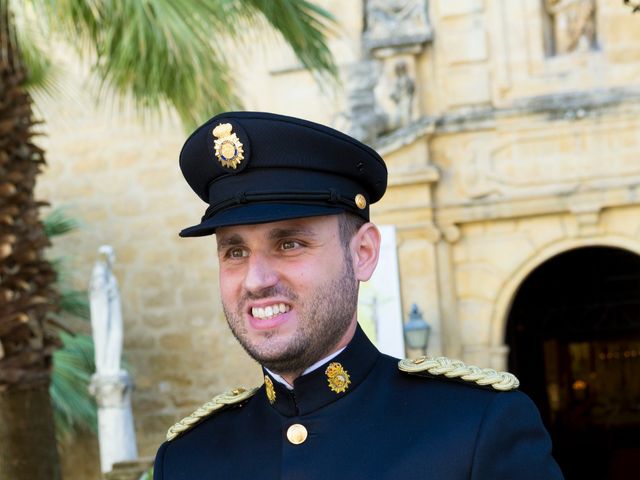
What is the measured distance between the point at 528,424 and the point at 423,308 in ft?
26.3

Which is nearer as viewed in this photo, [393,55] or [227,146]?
[227,146]

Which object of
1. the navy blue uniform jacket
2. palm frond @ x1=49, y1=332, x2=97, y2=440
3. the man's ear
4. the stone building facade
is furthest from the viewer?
palm frond @ x1=49, y1=332, x2=97, y2=440

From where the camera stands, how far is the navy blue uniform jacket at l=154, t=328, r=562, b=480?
1854 millimetres

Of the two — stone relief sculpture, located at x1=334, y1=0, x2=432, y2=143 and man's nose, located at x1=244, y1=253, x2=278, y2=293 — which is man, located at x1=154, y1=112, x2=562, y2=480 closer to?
man's nose, located at x1=244, y1=253, x2=278, y2=293

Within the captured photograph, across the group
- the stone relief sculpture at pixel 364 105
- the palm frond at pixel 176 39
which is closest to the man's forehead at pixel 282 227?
the palm frond at pixel 176 39

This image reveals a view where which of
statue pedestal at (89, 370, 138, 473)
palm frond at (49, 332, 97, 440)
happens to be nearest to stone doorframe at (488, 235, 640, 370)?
statue pedestal at (89, 370, 138, 473)

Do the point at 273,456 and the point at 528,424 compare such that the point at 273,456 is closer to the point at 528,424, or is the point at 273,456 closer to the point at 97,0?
the point at 528,424

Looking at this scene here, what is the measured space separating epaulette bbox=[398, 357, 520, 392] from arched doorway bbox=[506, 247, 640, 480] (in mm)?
9018

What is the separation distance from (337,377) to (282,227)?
273 mm

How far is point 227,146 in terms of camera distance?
2000mm

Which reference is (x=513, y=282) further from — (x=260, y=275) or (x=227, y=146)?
(x=260, y=275)

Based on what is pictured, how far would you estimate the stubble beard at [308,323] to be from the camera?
1861mm

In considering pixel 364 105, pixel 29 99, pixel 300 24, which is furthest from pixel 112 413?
pixel 300 24

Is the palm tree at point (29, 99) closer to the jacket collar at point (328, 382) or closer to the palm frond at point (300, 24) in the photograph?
the palm frond at point (300, 24)
